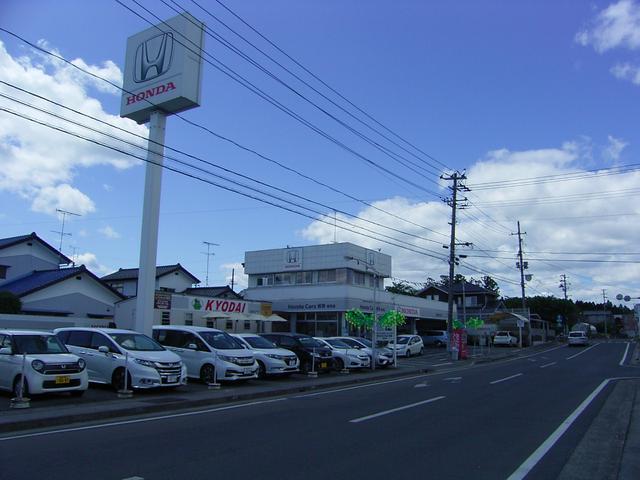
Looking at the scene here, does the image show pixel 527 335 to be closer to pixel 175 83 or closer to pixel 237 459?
pixel 175 83

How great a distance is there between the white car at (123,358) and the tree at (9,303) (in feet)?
45.5

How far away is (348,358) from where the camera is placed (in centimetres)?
2419

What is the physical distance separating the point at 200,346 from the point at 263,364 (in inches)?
106

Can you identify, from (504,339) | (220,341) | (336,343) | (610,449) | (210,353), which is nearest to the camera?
(610,449)

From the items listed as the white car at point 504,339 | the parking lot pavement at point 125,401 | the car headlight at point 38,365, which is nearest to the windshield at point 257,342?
the parking lot pavement at point 125,401

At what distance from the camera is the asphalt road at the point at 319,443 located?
691cm

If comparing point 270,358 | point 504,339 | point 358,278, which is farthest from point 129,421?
point 504,339

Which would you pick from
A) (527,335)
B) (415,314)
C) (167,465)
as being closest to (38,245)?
(415,314)

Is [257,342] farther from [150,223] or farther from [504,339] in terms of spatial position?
[504,339]

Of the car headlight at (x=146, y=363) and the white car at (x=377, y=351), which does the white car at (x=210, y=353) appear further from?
the white car at (x=377, y=351)

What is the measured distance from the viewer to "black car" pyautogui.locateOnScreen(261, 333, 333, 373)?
867 inches

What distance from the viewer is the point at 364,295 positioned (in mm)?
41781

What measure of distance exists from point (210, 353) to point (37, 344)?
5497 millimetres

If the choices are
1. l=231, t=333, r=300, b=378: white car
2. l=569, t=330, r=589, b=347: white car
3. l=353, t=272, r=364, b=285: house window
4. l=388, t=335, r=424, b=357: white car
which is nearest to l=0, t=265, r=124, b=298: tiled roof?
l=231, t=333, r=300, b=378: white car
